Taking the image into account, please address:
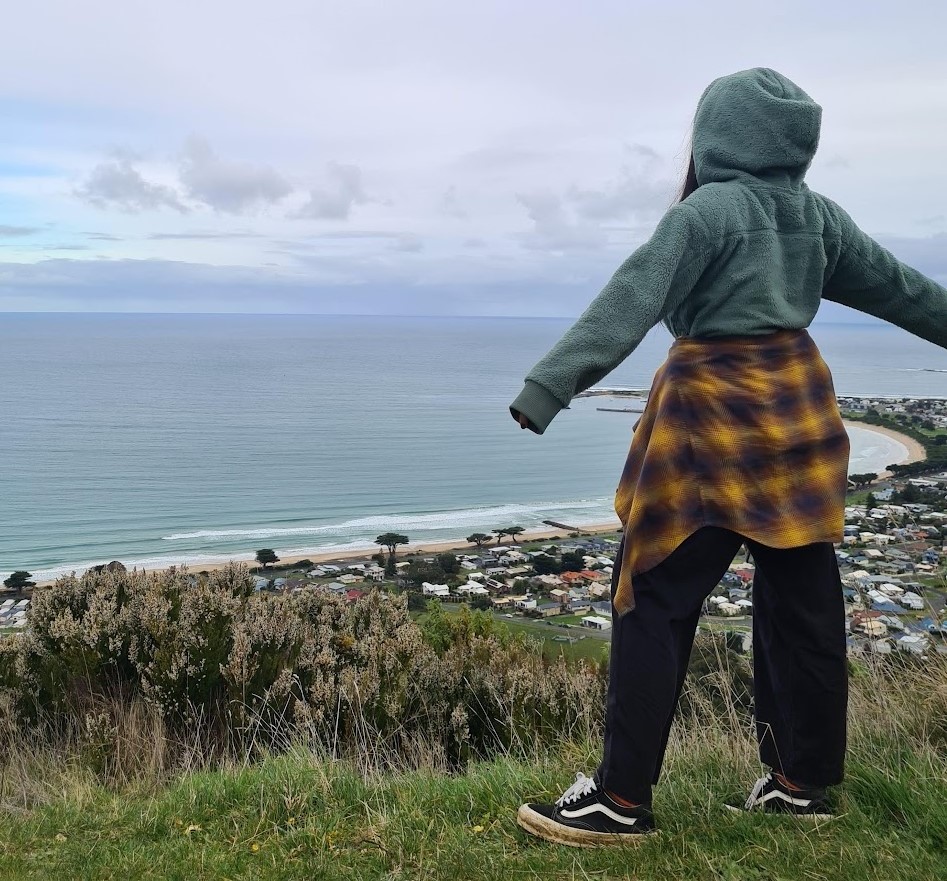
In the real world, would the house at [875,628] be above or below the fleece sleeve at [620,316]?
below

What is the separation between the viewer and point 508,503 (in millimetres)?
34406

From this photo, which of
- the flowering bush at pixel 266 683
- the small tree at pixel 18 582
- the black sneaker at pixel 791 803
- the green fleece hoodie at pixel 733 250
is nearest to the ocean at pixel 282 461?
the green fleece hoodie at pixel 733 250

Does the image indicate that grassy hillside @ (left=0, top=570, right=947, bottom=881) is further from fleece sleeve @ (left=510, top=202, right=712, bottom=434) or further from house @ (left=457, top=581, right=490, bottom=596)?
house @ (left=457, top=581, right=490, bottom=596)

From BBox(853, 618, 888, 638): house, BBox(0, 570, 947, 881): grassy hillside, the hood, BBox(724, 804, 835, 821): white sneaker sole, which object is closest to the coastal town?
BBox(853, 618, 888, 638): house

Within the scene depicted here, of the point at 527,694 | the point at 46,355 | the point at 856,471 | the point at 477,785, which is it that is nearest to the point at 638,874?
the point at 477,785

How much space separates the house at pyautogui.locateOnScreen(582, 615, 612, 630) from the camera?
37.9 ft

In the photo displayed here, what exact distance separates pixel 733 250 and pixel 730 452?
472 millimetres

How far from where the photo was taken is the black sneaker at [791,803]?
229cm

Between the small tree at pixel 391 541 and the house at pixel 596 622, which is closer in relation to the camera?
the house at pixel 596 622

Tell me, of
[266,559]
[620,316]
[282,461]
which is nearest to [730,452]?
[620,316]

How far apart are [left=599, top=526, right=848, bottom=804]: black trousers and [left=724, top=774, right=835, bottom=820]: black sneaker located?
0.03 meters

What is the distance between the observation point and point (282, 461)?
144 ft

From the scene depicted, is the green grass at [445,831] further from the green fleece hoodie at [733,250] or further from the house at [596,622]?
the house at [596,622]

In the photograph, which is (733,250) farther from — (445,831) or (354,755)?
(354,755)
